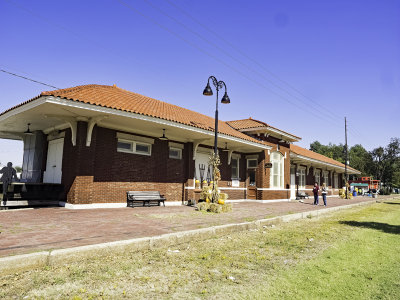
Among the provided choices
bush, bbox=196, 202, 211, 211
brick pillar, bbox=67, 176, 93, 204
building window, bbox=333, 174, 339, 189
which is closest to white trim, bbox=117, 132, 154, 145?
brick pillar, bbox=67, 176, 93, 204

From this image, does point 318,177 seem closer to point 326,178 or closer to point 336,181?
point 326,178

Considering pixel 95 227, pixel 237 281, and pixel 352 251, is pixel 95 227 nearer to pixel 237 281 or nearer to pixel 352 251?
pixel 237 281

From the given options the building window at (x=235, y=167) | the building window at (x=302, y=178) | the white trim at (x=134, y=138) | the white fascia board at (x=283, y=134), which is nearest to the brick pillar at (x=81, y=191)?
the white trim at (x=134, y=138)

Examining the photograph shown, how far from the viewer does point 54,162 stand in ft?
41.8

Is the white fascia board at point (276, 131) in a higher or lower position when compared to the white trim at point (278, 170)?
higher

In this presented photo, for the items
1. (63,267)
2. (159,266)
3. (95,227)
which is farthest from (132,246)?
(95,227)

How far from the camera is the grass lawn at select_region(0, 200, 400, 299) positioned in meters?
3.46

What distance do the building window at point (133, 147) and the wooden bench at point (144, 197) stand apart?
1988 mm

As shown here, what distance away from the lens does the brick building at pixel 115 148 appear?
10.5 m

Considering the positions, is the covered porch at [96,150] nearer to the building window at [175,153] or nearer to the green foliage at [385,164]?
the building window at [175,153]

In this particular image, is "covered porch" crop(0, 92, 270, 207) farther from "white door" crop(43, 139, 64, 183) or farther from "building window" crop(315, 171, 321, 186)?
"building window" crop(315, 171, 321, 186)

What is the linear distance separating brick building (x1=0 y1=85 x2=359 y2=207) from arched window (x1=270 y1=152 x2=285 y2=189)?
120cm

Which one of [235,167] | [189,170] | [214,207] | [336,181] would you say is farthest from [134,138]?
[336,181]

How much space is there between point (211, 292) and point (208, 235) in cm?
342
